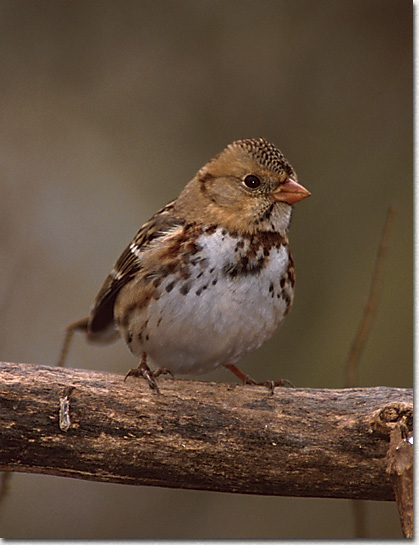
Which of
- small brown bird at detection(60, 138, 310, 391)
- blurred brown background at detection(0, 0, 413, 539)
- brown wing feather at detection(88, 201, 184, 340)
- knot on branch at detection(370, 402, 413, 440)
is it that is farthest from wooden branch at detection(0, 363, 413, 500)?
brown wing feather at detection(88, 201, 184, 340)

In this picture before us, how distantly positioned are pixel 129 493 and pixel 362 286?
1.40m

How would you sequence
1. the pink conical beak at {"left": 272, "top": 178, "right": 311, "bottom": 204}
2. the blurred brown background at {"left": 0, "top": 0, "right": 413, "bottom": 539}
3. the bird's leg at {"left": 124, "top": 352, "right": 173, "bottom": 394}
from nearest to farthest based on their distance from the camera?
the bird's leg at {"left": 124, "top": 352, "right": 173, "bottom": 394}, the pink conical beak at {"left": 272, "top": 178, "right": 311, "bottom": 204}, the blurred brown background at {"left": 0, "top": 0, "right": 413, "bottom": 539}

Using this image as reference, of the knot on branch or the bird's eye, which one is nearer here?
the knot on branch

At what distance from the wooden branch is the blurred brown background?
0.34 meters

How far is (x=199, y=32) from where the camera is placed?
2654mm

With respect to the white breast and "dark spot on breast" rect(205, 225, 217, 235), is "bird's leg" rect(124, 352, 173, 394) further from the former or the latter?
"dark spot on breast" rect(205, 225, 217, 235)

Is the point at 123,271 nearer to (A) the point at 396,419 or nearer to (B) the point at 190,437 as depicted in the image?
(B) the point at 190,437

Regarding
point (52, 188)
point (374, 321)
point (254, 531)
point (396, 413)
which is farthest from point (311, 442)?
point (52, 188)

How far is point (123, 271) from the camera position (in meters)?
2.71

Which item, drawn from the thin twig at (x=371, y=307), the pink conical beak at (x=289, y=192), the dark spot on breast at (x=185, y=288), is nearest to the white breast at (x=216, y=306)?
the dark spot on breast at (x=185, y=288)

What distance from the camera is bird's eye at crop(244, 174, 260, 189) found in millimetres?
2562

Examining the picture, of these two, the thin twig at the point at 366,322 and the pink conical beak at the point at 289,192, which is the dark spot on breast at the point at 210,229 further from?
the thin twig at the point at 366,322

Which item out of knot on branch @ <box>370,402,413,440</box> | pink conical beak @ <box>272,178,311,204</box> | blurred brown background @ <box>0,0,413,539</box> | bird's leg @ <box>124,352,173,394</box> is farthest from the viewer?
blurred brown background @ <box>0,0,413,539</box>

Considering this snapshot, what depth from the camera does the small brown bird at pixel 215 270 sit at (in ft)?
7.91
